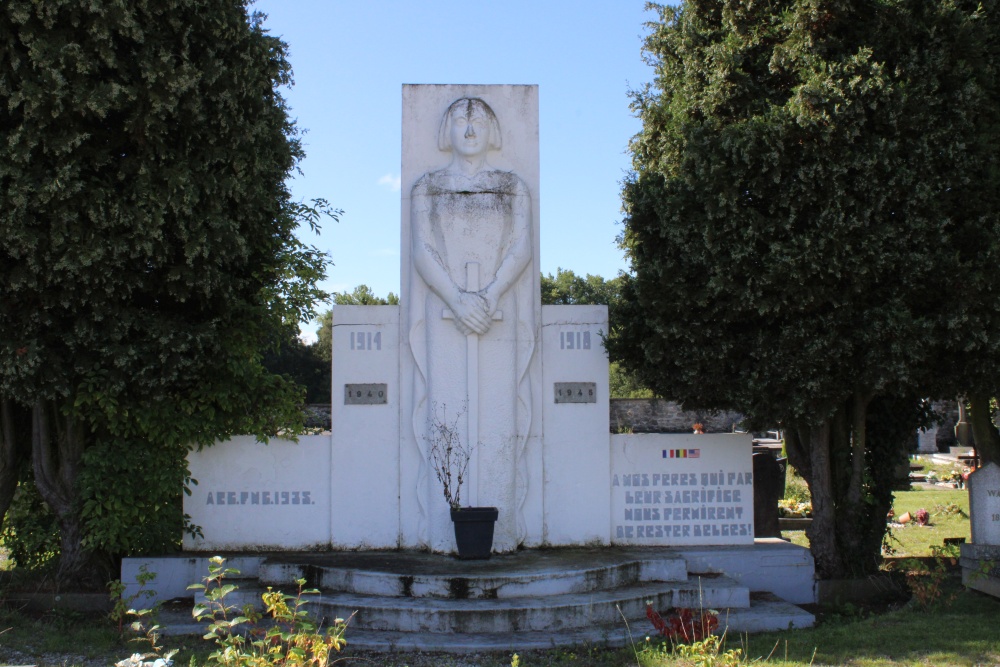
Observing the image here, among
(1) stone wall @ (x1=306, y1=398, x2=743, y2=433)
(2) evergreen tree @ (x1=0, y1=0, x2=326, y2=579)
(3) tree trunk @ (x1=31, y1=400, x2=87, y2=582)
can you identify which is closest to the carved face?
(2) evergreen tree @ (x1=0, y1=0, x2=326, y2=579)

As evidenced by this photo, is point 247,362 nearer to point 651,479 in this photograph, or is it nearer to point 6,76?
point 6,76

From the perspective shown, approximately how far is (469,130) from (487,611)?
4.88 metres

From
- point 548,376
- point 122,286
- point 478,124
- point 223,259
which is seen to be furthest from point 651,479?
point 122,286

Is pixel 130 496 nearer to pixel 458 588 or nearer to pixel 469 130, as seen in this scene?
pixel 458 588

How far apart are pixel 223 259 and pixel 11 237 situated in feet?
5.90

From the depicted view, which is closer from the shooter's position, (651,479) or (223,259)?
(223,259)

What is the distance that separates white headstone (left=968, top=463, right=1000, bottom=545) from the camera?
8992 mm

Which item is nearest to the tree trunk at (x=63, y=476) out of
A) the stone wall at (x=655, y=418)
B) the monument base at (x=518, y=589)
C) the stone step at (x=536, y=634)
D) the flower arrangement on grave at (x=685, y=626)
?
the monument base at (x=518, y=589)

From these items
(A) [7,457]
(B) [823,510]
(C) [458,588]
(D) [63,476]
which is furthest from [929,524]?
(A) [7,457]

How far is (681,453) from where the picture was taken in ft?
31.1

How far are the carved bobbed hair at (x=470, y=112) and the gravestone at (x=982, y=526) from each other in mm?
6163

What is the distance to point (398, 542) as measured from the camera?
9.20 meters

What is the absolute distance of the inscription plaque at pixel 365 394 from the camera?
369 inches

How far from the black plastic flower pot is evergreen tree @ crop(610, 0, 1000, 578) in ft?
7.27
